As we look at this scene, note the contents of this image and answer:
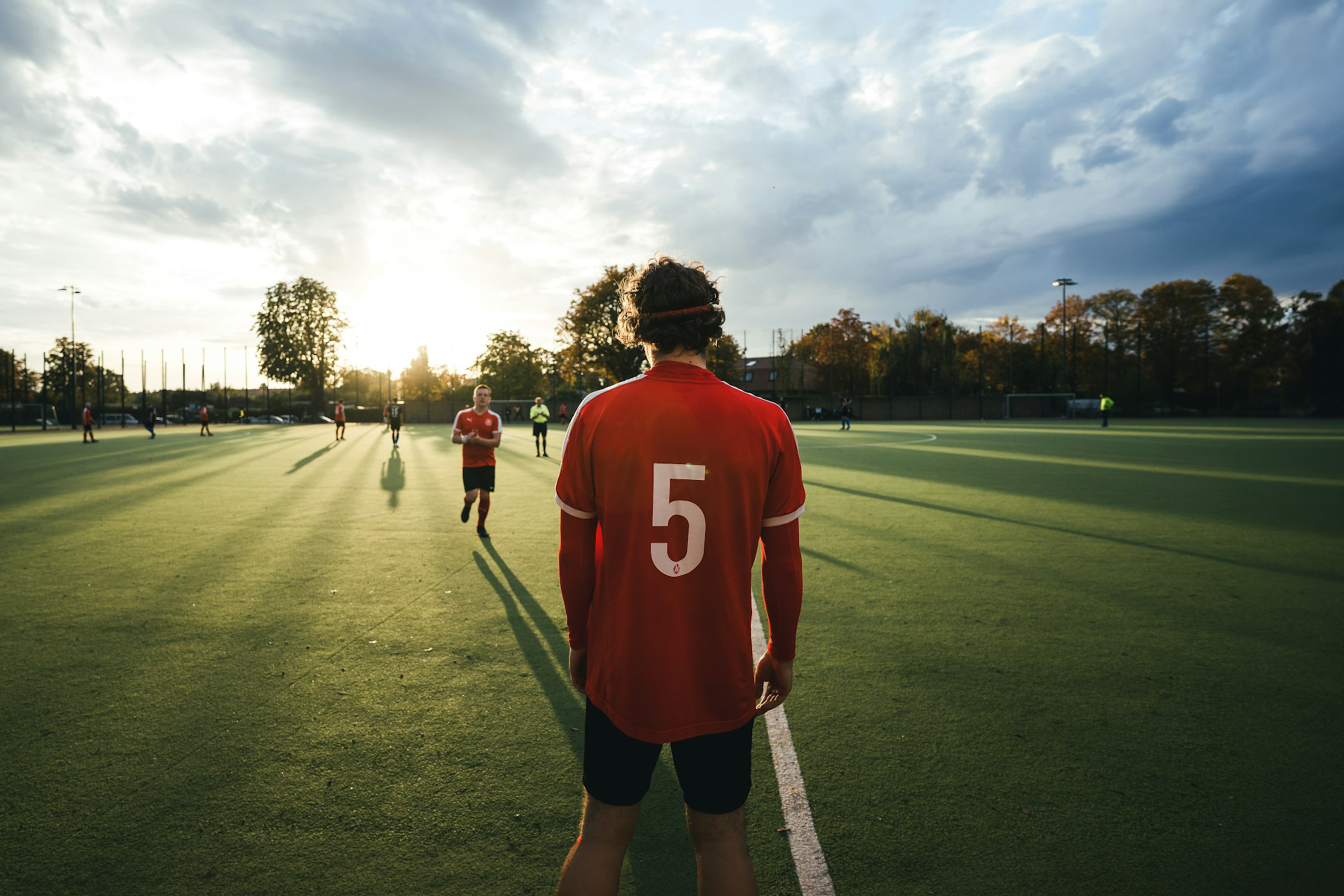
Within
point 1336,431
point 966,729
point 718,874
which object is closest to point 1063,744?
point 966,729

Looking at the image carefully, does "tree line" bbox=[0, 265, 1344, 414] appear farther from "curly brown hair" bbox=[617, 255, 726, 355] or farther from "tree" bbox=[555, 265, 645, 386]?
"curly brown hair" bbox=[617, 255, 726, 355]

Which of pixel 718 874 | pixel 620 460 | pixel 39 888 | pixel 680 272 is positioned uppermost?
pixel 680 272

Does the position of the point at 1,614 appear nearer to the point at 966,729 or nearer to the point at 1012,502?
the point at 966,729

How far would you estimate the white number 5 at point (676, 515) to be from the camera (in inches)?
71.4

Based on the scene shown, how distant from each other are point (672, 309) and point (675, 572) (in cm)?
75

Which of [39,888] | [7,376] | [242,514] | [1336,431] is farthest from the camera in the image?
[7,376]

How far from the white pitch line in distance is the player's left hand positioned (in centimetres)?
2420

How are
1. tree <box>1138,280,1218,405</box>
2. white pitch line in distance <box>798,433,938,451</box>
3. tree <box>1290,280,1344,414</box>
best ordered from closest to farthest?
white pitch line in distance <box>798,433,938,451</box> < tree <box>1290,280,1344,414</box> < tree <box>1138,280,1218,405</box>

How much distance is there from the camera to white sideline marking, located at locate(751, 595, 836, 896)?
2643mm

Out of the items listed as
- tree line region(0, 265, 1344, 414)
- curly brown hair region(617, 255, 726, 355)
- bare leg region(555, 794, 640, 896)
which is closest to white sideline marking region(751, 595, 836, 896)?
bare leg region(555, 794, 640, 896)

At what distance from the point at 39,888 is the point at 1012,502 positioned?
496 inches

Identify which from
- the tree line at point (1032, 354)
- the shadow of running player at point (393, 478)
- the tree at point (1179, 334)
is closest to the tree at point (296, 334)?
the tree line at point (1032, 354)

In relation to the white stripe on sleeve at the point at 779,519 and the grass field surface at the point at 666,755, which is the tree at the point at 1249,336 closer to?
the grass field surface at the point at 666,755

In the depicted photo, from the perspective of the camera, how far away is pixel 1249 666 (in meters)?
4.62
